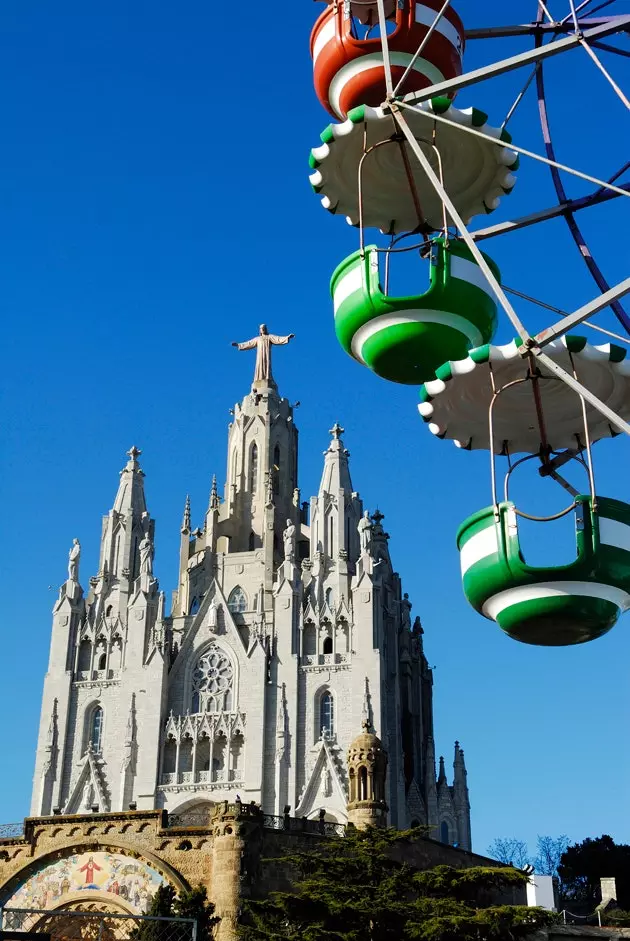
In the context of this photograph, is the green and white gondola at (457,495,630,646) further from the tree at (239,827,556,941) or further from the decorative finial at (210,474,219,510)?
the decorative finial at (210,474,219,510)

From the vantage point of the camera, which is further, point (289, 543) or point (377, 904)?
point (289, 543)

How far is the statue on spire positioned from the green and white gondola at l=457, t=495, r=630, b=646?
5909 cm

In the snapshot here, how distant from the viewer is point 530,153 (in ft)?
39.5

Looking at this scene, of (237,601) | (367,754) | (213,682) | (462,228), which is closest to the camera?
(462,228)

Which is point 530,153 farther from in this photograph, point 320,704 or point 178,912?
point 320,704

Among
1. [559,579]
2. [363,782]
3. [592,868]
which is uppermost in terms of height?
[592,868]

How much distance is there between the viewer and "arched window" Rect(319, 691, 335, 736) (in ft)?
180

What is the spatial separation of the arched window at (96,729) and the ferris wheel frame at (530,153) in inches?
1891

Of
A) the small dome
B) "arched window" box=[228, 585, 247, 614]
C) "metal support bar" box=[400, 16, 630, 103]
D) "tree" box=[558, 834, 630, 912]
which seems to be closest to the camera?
"metal support bar" box=[400, 16, 630, 103]

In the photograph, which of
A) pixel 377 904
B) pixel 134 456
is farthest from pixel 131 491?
pixel 377 904

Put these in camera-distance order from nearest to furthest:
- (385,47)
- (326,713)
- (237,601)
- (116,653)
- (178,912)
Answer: (385,47) → (178,912) → (326,713) → (116,653) → (237,601)

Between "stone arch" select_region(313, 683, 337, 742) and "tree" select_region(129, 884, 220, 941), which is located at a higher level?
"stone arch" select_region(313, 683, 337, 742)

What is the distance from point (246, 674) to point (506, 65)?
152 ft

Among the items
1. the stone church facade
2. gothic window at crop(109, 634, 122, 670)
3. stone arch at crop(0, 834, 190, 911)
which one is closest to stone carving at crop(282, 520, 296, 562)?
the stone church facade
